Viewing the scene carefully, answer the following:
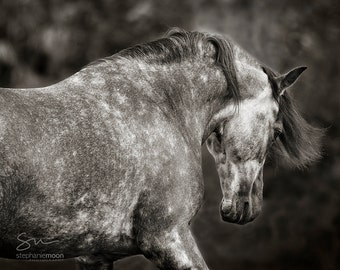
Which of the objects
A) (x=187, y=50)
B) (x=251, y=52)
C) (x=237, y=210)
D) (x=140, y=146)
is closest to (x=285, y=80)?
(x=187, y=50)

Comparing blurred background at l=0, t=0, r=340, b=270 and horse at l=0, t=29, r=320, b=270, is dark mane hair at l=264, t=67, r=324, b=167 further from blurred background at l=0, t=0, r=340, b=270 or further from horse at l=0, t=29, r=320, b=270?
blurred background at l=0, t=0, r=340, b=270

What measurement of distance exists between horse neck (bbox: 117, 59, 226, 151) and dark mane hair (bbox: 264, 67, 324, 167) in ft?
1.42

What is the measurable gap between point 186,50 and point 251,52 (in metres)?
3.82

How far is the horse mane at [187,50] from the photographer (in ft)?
11.9

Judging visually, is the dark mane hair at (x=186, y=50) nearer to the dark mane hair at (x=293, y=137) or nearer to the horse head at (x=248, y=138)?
the horse head at (x=248, y=138)

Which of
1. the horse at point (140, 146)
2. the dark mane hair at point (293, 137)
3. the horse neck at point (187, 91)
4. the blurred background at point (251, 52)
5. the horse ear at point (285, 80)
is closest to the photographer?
the horse at point (140, 146)

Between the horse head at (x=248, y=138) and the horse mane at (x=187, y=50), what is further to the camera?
the horse head at (x=248, y=138)

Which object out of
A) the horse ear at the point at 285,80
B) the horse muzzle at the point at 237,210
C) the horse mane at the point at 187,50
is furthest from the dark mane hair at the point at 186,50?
the horse muzzle at the point at 237,210

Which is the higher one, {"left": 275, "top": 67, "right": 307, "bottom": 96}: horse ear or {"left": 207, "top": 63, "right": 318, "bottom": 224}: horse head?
{"left": 275, "top": 67, "right": 307, "bottom": 96}: horse ear

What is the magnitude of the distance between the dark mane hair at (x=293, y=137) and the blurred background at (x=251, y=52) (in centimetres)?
290

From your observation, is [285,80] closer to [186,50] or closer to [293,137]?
[293,137]

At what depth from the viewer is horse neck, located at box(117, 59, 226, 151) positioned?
3527 millimetres

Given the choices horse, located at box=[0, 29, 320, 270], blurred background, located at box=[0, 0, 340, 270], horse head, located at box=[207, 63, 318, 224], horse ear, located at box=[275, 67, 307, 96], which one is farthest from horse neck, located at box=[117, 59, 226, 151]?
blurred background, located at box=[0, 0, 340, 270]

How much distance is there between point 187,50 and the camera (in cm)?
372
